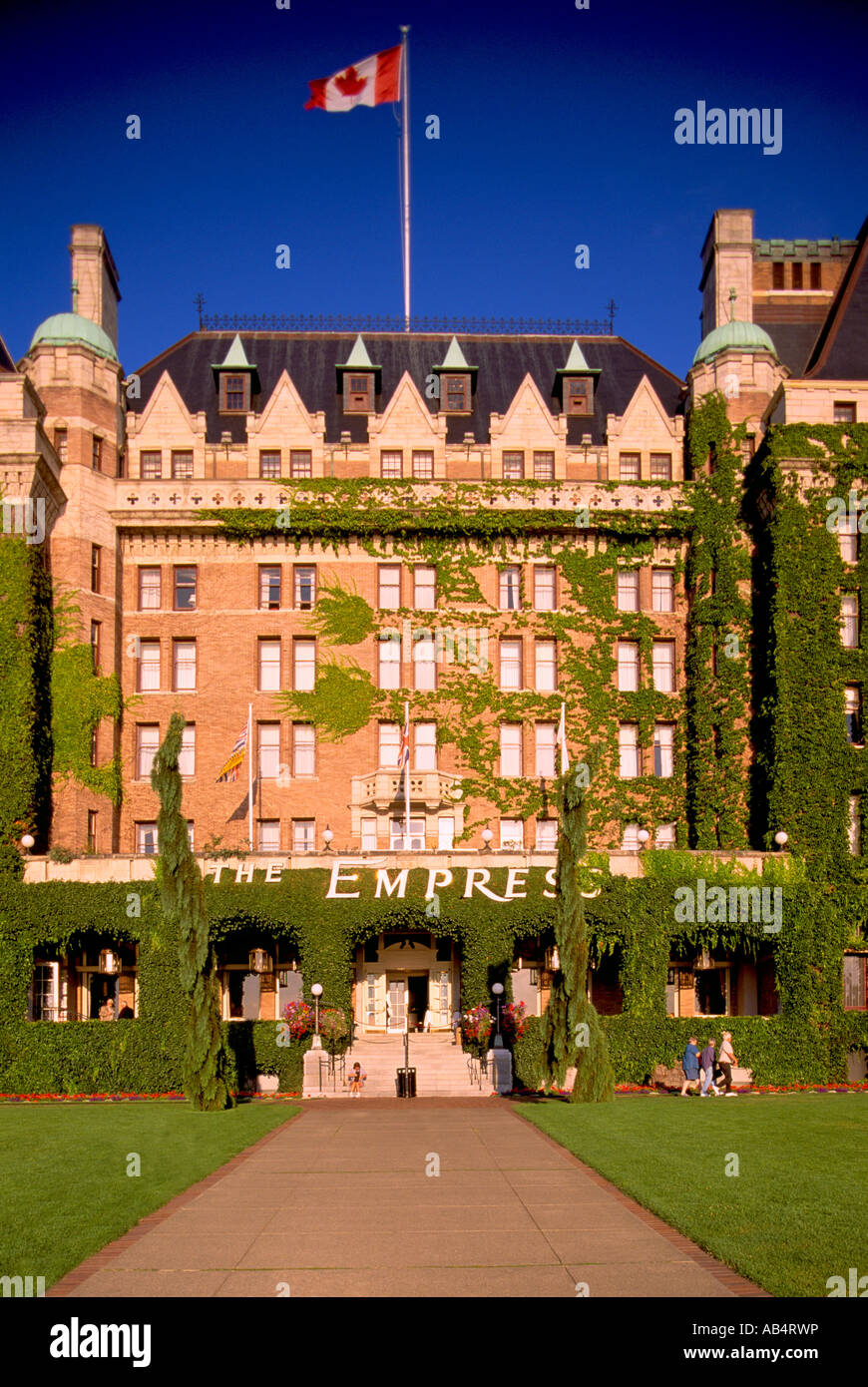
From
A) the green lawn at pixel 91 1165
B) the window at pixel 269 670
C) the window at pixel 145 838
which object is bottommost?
the green lawn at pixel 91 1165

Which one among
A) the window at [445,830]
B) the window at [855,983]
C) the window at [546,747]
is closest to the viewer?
the window at [855,983]

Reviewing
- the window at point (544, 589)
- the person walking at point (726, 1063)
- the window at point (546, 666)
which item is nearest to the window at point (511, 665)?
the window at point (546, 666)

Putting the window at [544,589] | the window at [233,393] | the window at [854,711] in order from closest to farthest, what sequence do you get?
the window at [854,711], the window at [544,589], the window at [233,393]

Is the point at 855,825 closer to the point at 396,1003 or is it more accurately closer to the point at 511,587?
the point at 511,587

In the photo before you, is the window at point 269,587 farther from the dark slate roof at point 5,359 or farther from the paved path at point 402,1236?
the paved path at point 402,1236

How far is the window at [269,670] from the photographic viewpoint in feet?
185

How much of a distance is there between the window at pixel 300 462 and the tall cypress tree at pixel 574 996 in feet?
84.3

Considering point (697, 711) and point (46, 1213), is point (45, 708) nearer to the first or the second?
point (697, 711)

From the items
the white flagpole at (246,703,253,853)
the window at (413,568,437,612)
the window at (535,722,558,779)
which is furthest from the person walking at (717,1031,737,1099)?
the window at (413,568,437,612)

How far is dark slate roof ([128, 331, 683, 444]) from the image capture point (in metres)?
61.1

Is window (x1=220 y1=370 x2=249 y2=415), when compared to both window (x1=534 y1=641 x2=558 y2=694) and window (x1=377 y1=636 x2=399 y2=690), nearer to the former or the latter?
window (x1=377 y1=636 x2=399 y2=690)

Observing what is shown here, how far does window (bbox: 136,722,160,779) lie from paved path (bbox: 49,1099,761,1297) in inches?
1218

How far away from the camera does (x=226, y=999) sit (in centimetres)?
5200

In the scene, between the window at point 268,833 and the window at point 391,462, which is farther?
the window at point 391,462
